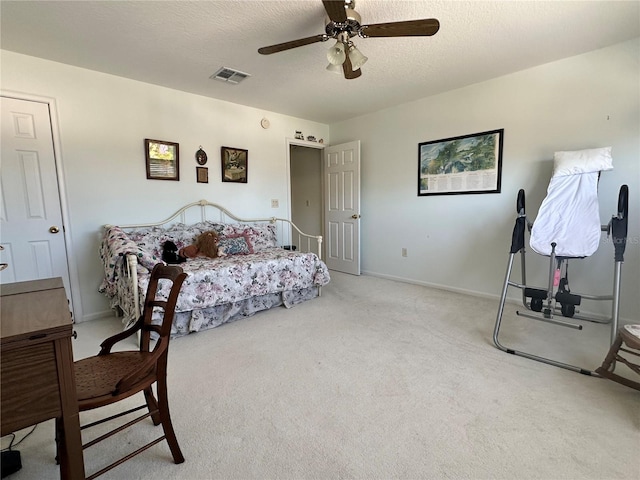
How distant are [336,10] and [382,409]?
7.21 feet

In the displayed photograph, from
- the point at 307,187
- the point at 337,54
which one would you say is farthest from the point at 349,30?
the point at 307,187

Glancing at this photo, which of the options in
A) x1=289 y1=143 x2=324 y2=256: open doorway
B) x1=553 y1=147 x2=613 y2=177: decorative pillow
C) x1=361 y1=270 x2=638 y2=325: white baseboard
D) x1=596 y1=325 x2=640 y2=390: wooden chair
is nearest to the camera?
x1=596 y1=325 x2=640 y2=390: wooden chair

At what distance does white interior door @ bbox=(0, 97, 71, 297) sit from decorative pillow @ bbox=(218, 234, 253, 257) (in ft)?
4.66

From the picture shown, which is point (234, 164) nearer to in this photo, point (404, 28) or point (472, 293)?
point (404, 28)

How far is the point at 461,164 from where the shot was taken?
3.51 m

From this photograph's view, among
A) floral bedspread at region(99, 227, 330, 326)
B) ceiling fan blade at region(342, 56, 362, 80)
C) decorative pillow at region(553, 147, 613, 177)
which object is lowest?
floral bedspread at region(99, 227, 330, 326)

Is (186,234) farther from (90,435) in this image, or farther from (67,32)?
(90,435)

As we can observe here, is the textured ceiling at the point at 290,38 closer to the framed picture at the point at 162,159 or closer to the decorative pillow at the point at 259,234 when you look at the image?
the framed picture at the point at 162,159

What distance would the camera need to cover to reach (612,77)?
256 cm

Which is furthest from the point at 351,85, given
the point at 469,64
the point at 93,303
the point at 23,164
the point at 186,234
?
the point at 93,303

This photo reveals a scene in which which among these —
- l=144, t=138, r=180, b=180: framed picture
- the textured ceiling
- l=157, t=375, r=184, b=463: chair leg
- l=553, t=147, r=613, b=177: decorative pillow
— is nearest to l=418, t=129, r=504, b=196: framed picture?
the textured ceiling

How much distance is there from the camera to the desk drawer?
0.75 meters

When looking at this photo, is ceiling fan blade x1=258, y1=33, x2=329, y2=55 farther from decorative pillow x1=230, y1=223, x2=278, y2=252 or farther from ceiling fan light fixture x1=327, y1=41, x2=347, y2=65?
decorative pillow x1=230, y1=223, x2=278, y2=252

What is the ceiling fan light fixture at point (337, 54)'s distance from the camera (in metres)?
1.98
